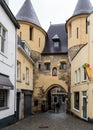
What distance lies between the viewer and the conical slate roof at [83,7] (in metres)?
29.6

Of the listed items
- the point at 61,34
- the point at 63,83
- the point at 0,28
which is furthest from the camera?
the point at 61,34

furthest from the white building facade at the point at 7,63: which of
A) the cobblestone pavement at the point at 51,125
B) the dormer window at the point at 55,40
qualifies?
the dormer window at the point at 55,40

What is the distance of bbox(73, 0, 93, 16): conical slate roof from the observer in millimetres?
29625

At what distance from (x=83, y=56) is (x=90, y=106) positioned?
448cm

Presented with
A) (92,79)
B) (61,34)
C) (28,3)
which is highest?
(28,3)

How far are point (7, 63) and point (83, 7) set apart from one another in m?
18.1

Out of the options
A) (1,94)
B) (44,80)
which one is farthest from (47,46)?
(1,94)

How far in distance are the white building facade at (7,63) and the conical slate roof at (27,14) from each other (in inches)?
571

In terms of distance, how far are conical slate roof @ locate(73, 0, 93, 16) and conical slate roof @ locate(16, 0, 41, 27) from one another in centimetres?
527

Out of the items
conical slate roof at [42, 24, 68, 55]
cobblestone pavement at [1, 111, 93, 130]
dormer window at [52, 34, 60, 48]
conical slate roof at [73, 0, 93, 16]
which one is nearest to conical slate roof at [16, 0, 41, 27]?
dormer window at [52, 34, 60, 48]

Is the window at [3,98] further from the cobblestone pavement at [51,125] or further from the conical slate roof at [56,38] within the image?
the conical slate roof at [56,38]

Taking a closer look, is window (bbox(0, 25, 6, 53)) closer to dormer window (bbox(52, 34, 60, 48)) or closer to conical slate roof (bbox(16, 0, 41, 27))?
conical slate roof (bbox(16, 0, 41, 27))

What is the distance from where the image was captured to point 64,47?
3372cm

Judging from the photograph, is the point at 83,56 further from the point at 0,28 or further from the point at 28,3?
the point at 28,3
